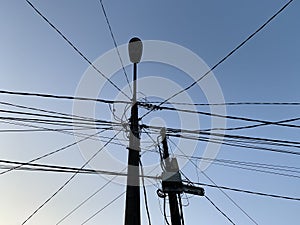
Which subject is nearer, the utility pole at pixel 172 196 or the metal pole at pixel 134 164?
the metal pole at pixel 134 164

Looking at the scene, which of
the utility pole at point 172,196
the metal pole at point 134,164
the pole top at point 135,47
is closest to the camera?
the metal pole at point 134,164

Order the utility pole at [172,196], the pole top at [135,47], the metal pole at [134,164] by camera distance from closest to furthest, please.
Answer: 1. the metal pole at [134,164]
2. the pole top at [135,47]
3. the utility pole at [172,196]

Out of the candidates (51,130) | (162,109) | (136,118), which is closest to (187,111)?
(162,109)

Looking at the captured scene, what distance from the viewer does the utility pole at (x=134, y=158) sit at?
5546mm

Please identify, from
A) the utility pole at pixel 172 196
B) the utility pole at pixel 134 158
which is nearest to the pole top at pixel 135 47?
the utility pole at pixel 134 158

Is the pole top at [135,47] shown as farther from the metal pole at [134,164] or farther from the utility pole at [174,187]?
the utility pole at [174,187]

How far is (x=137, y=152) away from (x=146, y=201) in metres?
0.98

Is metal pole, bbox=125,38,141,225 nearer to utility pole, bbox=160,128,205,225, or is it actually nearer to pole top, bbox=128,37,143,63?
pole top, bbox=128,37,143,63

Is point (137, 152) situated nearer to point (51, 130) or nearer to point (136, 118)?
point (136, 118)

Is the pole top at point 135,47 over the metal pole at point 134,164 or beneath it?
over

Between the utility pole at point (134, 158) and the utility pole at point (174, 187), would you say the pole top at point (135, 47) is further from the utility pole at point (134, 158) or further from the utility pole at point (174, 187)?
the utility pole at point (174, 187)

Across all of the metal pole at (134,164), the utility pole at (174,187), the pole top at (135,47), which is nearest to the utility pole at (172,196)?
the utility pole at (174,187)

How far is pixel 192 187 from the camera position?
897cm

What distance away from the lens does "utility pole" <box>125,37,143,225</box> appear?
18.2 ft
